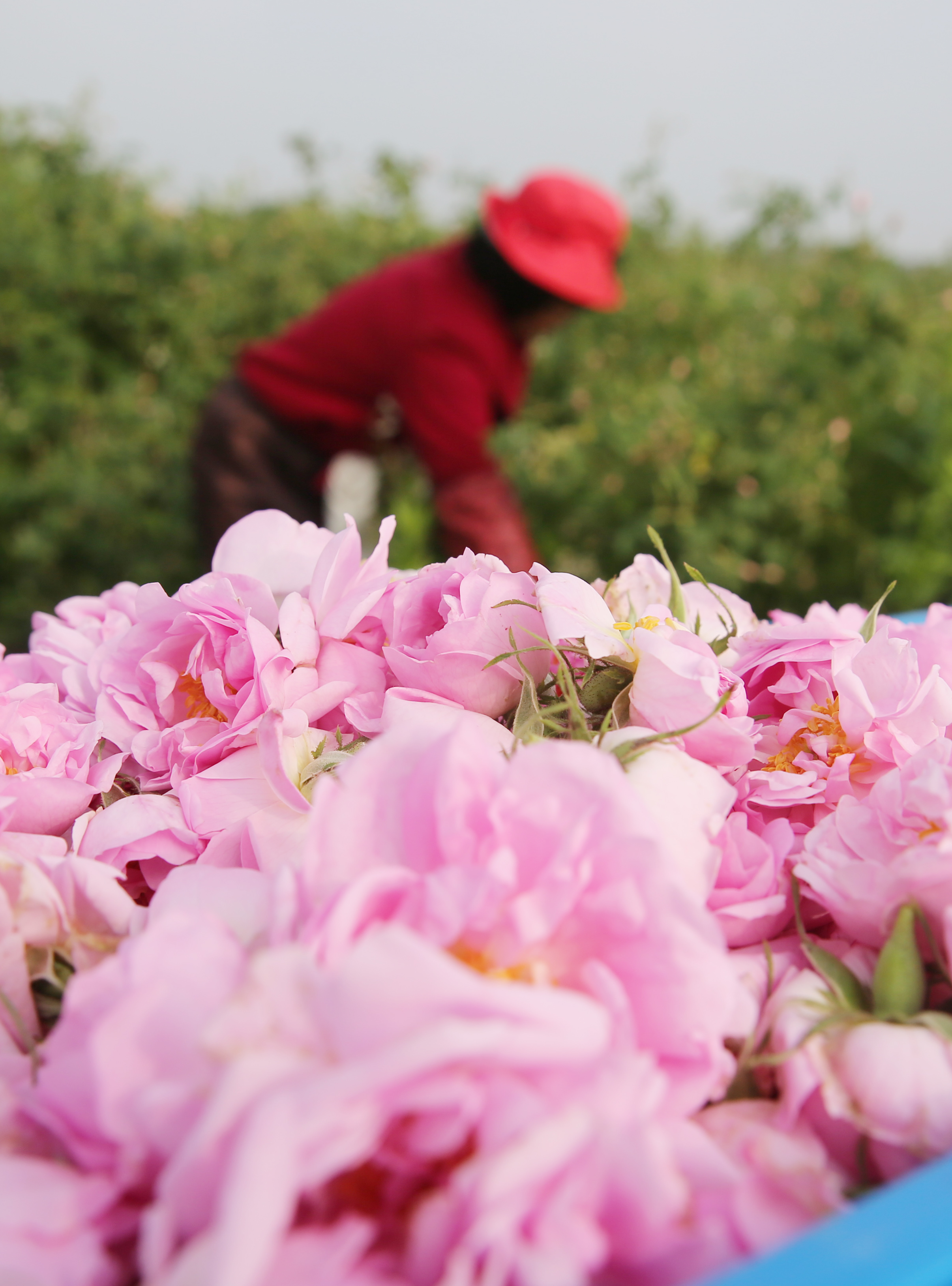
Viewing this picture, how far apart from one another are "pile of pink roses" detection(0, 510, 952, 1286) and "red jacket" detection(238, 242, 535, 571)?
149 centimetres

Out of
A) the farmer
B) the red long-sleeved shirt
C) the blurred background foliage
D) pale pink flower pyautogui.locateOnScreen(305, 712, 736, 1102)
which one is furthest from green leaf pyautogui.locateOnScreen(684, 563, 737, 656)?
the blurred background foliage

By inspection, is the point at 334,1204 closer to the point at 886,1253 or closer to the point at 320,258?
the point at 886,1253

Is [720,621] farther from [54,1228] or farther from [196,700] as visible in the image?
[54,1228]

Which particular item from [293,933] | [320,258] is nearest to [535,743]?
[293,933]

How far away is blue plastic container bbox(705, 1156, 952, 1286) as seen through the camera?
29 cm

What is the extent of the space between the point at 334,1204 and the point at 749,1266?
0.13 metres

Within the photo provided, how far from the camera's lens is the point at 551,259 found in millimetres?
2217

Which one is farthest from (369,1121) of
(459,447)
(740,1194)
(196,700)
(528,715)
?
(459,447)

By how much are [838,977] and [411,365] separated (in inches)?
75.0

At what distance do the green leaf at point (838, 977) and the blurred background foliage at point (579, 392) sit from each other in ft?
6.11

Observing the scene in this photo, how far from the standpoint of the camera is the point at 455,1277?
290mm

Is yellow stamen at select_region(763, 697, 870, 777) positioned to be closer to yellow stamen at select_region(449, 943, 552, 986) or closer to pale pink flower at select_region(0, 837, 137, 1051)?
yellow stamen at select_region(449, 943, 552, 986)

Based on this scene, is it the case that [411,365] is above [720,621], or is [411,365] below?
below

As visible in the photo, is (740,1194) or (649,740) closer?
(740,1194)
